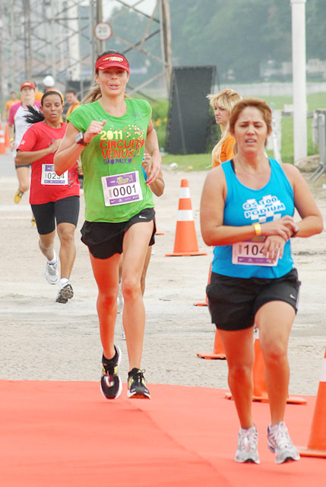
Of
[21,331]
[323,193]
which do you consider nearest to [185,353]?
[21,331]

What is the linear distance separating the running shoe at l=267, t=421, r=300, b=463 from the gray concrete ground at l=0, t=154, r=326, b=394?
1.98 m

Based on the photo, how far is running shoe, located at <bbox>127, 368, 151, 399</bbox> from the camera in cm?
610

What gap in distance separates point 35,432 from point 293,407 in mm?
1502

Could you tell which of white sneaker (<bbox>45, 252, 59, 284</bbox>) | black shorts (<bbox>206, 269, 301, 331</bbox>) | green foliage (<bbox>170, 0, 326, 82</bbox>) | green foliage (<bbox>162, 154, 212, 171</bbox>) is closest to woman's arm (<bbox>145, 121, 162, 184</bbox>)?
black shorts (<bbox>206, 269, 301, 331</bbox>)

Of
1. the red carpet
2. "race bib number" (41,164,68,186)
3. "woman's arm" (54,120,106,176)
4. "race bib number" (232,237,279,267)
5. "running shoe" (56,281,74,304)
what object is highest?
"woman's arm" (54,120,106,176)

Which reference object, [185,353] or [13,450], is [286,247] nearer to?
[13,450]

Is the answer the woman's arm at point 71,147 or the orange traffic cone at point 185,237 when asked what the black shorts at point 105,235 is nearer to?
the woman's arm at point 71,147

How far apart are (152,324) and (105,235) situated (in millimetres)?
2671

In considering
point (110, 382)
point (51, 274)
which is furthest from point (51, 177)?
point (110, 382)

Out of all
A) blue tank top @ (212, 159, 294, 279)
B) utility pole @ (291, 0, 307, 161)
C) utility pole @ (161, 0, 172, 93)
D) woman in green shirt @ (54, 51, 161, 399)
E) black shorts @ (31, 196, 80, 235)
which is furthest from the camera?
utility pole @ (161, 0, 172, 93)

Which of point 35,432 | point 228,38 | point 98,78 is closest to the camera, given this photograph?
point 35,432

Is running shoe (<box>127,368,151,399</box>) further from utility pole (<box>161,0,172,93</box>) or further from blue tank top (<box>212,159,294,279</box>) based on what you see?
utility pole (<box>161,0,172,93</box>)

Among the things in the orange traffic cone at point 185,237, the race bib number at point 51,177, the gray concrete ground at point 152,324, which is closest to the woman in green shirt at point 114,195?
the gray concrete ground at point 152,324

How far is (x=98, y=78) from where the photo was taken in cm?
663
